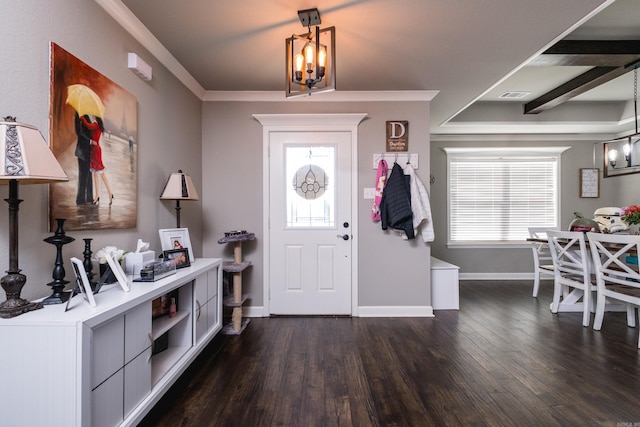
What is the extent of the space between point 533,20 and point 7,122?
119 inches

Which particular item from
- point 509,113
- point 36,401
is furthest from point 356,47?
point 509,113

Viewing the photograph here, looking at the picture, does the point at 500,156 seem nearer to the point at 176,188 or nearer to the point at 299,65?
the point at 299,65

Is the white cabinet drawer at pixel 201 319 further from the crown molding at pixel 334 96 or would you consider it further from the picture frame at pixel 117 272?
the crown molding at pixel 334 96

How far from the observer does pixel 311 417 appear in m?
1.74

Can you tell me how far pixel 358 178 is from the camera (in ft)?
11.3

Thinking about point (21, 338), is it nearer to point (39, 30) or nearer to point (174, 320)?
point (174, 320)

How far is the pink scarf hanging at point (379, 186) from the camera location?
3.34 meters

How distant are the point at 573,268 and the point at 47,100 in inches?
189

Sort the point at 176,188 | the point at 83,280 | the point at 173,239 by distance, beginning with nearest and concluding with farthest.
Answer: the point at 83,280 < the point at 173,239 < the point at 176,188

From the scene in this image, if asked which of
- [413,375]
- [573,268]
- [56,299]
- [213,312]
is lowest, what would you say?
[413,375]

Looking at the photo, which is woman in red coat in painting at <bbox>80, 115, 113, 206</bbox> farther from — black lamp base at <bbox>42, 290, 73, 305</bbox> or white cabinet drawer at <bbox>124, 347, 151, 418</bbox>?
white cabinet drawer at <bbox>124, 347, 151, 418</bbox>

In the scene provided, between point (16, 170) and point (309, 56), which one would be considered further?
point (309, 56)

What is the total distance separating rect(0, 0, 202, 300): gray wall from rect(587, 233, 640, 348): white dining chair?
13.0 ft

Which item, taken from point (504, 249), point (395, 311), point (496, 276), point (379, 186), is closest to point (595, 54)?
point (379, 186)
